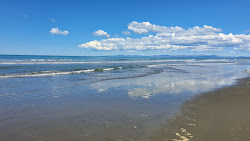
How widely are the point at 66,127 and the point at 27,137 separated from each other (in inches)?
46.3

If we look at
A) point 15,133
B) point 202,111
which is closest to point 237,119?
point 202,111

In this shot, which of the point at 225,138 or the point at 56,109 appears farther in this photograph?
the point at 56,109

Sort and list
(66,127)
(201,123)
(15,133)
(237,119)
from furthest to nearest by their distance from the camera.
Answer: (237,119) → (201,123) → (66,127) → (15,133)

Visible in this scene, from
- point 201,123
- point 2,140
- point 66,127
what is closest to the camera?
point 2,140

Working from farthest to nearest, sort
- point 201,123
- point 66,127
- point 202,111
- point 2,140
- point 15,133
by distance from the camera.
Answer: point 202,111 → point 201,123 → point 66,127 → point 15,133 → point 2,140

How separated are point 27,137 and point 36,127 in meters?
0.73

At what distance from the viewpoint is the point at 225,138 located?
207 inches

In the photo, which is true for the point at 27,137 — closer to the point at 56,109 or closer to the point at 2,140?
the point at 2,140

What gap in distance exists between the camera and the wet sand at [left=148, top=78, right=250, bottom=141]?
533 cm

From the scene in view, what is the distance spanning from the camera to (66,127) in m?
5.95

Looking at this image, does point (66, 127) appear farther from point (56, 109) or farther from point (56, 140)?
point (56, 109)

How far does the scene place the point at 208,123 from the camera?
6.43 meters

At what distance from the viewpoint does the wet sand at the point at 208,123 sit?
17.5 ft

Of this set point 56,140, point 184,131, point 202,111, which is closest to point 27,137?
point 56,140
